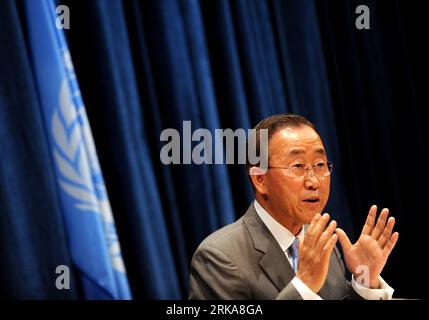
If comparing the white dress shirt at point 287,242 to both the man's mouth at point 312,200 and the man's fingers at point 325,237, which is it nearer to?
the man's mouth at point 312,200

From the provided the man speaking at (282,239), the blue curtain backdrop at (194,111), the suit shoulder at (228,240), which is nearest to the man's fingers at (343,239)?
the man speaking at (282,239)

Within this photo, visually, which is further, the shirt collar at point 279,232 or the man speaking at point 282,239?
the shirt collar at point 279,232

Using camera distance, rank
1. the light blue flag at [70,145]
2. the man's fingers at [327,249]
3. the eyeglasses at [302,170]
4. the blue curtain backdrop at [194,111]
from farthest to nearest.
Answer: the light blue flag at [70,145]
the blue curtain backdrop at [194,111]
the eyeglasses at [302,170]
the man's fingers at [327,249]

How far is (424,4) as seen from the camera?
12.1ft

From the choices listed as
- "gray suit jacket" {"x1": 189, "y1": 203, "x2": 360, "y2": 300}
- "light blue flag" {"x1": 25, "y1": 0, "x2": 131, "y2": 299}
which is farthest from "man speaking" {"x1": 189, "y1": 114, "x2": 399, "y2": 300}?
"light blue flag" {"x1": 25, "y1": 0, "x2": 131, "y2": 299}

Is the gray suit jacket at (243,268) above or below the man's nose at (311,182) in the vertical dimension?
below

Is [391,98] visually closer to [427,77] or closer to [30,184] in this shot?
[427,77]

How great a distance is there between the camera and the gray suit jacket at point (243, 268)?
1697 mm

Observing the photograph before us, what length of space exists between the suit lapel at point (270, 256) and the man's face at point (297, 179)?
78 mm

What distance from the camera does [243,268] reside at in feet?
5.69

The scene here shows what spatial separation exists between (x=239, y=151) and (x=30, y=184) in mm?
1024

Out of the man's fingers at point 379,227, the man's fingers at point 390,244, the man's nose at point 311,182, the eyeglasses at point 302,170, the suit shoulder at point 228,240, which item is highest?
the eyeglasses at point 302,170

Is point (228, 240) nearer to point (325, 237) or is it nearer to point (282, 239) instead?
point (282, 239)

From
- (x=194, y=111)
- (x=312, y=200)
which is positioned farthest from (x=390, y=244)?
(x=194, y=111)
